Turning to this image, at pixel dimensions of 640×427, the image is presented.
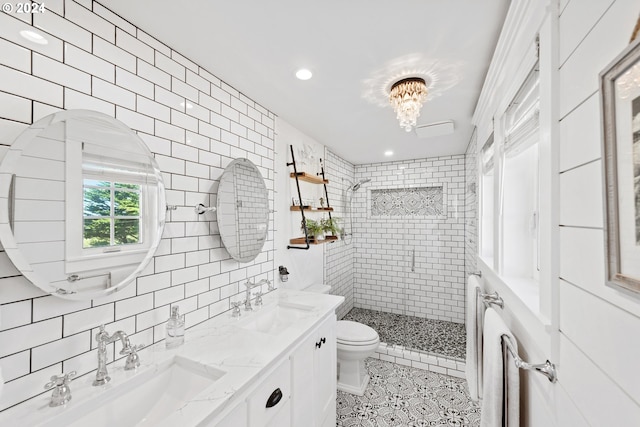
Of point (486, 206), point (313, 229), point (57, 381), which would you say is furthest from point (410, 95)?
point (57, 381)

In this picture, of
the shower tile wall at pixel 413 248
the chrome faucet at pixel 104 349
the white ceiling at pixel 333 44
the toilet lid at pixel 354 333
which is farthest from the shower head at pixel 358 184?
the chrome faucet at pixel 104 349

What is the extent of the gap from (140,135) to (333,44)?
1053 mm

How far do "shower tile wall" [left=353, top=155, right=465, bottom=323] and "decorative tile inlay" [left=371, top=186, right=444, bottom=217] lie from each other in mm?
87

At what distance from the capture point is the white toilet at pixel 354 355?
7.41 ft

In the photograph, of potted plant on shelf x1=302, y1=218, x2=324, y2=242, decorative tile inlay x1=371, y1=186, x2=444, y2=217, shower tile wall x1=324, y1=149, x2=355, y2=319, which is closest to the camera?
potted plant on shelf x1=302, y1=218, x2=324, y2=242

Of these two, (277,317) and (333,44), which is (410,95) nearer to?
(333,44)

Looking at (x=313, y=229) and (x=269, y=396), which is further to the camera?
(x=313, y=229)

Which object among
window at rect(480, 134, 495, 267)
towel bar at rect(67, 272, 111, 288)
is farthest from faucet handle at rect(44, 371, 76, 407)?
window at rect(480, 134, 495, 267)

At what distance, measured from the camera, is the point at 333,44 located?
51.6 inches

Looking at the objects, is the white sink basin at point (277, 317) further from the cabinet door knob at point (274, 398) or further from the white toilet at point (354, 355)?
the white toilet at point (354, 355)

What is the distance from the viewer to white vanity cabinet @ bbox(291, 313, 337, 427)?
1.36 metres

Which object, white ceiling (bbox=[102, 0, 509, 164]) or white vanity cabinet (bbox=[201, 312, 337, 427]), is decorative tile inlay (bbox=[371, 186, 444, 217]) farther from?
white vanity cabinet (bbox=[201, 312, 337, 427])

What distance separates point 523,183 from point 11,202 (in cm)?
227

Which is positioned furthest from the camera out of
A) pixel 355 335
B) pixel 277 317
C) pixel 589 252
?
pixel 355 335
